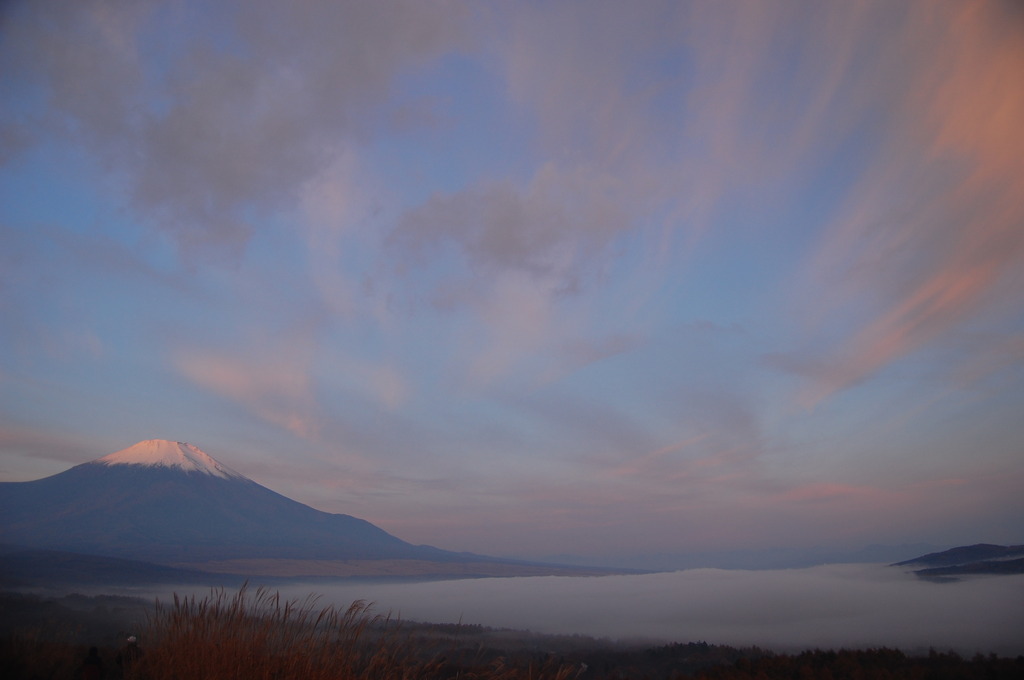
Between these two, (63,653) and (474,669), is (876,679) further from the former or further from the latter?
(63,653)

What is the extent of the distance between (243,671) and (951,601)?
3145cm

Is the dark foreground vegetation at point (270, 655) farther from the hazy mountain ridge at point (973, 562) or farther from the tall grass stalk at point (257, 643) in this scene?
the hazy mountain ridge at point (973, 562)

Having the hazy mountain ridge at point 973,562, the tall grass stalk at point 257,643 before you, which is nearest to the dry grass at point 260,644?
the tall grass stalk at point 257,643

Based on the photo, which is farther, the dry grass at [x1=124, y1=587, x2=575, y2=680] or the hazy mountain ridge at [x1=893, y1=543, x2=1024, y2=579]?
the hazy mountain ridge at [x1=893, y1=543, x2=1024, y2=579]

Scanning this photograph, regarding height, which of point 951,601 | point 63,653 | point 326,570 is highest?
point 63,653

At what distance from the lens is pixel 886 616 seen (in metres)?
27.2

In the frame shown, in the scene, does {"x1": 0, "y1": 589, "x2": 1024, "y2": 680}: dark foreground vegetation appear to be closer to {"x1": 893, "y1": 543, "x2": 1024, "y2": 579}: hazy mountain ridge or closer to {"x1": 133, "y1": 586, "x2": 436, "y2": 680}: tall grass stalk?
{"x1": 133, "y1": 586, "x2": 436, "y2": 680}: tall grass stalk

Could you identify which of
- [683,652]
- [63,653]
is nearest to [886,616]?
[683,652]

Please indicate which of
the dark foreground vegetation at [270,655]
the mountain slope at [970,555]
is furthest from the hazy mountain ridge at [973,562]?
the dark foreground vegetation at [270,655]

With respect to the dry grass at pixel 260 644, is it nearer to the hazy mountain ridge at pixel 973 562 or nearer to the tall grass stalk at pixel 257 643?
the tall grass stalk at pixel 257 643

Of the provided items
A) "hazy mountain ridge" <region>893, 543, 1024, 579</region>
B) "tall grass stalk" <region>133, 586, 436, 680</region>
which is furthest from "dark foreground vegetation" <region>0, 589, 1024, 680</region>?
"hazy mountain ridge" <region>893, 543, 1024, 579</region>

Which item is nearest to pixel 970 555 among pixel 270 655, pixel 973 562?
pixel 973 562

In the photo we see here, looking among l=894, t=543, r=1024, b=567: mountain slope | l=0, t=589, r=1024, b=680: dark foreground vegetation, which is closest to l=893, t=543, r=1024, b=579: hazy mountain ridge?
l=894, t=543, r=1024, b=567: mountain slope

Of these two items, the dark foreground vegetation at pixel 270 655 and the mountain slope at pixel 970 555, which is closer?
the dark foreground vegetation at pixel 270 655
